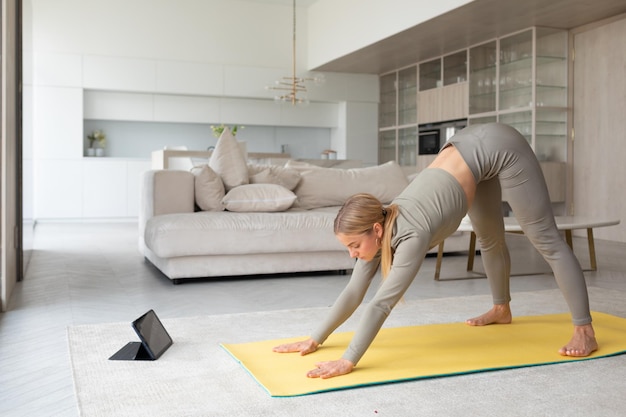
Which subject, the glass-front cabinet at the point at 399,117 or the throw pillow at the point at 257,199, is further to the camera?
the glass-front cabinet at the point at 399,117

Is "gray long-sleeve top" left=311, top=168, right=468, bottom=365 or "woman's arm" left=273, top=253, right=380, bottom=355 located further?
"woman's arm" left=273, top=253, right=380, bottom=355

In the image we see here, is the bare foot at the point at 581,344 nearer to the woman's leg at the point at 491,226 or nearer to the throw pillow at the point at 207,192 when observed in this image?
the woman's leg at the point at 491,226

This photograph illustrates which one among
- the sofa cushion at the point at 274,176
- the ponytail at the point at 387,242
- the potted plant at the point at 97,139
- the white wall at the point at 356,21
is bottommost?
the ponytail at the point at 387,242

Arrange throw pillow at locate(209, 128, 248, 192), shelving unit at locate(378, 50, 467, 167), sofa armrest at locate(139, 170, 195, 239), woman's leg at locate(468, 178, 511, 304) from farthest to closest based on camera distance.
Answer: shelving unit at locate(378, 50, 467, 167)
throw pillow at locate(209, 128, 248, 192)
sofa armrest at locate(139, 170, 195, 239)
woman's leg at locate(468, 178, 511, 304)

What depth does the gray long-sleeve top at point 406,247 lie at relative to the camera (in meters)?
2.01

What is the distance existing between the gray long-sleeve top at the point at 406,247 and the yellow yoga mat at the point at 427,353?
0.12 metres

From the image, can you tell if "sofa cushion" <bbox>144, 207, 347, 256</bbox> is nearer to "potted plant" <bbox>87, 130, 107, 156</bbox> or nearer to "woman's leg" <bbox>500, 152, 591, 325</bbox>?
"woman's leg" <bbox>500, 152, 591, 325</bbox>

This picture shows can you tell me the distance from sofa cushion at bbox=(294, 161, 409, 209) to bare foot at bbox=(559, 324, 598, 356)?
3.02 meters

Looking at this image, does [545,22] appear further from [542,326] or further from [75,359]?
[75,359]

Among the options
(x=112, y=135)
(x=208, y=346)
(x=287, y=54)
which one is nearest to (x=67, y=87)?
(x=112, y=135)

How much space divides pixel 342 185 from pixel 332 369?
11.4ft

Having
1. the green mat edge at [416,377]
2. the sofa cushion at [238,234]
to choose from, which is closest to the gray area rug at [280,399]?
the green mat edge at [416,377]

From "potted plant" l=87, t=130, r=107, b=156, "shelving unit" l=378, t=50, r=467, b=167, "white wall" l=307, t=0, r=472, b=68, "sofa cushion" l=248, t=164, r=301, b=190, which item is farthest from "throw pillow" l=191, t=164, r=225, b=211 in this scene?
"potted plant" l=87, t=130, r=107, b=156

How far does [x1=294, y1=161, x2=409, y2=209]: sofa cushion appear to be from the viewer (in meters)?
5.30
